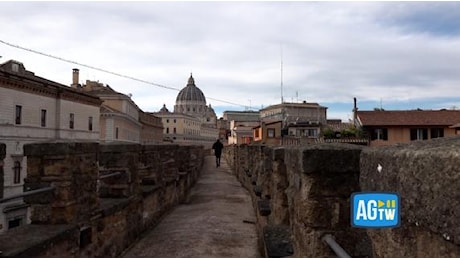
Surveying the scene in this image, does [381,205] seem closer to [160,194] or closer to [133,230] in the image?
[133,230]

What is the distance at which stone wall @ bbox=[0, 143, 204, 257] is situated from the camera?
16.7 feet

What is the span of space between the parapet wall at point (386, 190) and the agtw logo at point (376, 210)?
0.04 meters

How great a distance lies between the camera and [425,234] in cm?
169

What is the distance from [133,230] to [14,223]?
59.6 feet

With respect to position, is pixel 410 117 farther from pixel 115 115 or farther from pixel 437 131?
pixel 115 115

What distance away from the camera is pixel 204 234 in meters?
8.39

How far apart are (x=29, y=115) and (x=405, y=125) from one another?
32.5 m

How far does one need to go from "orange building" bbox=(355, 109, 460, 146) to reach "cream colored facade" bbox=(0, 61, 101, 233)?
25792 mm

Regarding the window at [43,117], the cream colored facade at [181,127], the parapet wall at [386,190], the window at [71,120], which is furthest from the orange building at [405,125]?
the cream colored facade at [181,127]

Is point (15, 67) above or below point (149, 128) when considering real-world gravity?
above

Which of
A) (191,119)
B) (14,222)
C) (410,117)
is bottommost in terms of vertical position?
(14,222)

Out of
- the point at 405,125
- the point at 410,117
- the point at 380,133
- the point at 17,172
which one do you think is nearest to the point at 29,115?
the point at 17,172

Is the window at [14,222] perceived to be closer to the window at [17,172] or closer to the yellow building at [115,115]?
the window at [17,172]

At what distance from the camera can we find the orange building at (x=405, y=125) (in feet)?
144
